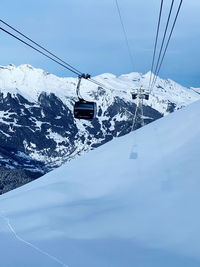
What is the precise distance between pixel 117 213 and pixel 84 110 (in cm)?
1236

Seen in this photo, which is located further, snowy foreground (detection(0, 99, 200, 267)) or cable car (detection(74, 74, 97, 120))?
cable car (detection(74, 74, 97, 120))

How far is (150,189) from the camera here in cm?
965

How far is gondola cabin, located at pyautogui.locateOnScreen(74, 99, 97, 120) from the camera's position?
20438mm

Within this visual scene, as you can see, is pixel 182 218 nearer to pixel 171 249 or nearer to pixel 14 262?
pixel 171 249

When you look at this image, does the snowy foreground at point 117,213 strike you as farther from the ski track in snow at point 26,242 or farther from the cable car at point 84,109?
the cable car at point 84,109

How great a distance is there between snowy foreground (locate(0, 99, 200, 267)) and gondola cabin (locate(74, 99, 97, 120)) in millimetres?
7159

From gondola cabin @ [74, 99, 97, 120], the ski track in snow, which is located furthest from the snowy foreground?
gondola cabin @ [74, 99, 97, 120]

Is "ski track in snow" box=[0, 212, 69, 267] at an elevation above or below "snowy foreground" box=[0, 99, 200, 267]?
below

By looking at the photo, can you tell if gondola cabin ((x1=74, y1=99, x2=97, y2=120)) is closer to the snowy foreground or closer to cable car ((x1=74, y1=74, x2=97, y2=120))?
cable car ((x1=74, y1=74, x2=97, y2=120))

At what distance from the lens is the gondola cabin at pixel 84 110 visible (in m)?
20.4

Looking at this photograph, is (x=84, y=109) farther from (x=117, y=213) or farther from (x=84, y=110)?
(x=117, y=213)

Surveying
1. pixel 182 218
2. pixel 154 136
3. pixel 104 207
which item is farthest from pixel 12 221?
pixel 154 136

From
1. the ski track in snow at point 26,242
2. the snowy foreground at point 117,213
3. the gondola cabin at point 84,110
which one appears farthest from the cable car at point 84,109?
the ski track in snow at point 26,242

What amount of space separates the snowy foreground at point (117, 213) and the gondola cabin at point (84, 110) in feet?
23.5
